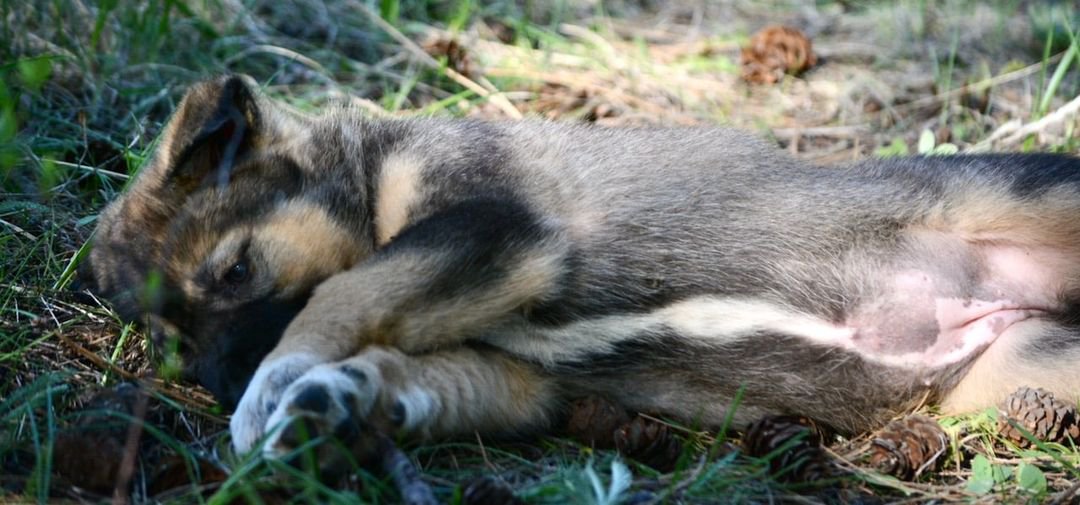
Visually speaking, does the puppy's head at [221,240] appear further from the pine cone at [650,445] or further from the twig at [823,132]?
the twig at [823,132]

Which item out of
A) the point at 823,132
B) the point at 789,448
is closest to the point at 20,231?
the point at 789,448

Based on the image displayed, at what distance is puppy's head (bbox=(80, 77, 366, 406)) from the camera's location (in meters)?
3.48

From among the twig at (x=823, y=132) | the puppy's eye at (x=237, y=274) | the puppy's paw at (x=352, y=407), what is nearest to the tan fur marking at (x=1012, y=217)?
the puppy's paw at (x=352, y=407)

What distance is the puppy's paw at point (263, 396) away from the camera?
3066 millimetres

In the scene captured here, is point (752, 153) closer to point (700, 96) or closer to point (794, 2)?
point (700, 96)

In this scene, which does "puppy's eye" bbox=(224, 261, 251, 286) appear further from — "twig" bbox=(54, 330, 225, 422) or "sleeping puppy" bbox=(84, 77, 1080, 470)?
"twig" bbox=(54, 330, 225, 422)

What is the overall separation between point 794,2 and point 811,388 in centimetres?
469

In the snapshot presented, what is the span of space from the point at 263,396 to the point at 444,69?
305 cm

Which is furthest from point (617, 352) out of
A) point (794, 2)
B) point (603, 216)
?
point (794, 2)

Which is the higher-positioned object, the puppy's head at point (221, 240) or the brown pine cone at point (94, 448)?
the puppy's head at point (221, 240)

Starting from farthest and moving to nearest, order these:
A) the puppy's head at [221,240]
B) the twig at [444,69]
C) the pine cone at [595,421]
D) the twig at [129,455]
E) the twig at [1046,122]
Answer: the twig at [444,69]
the twig at [1046,122]
the puppy's head at [221,240]
the pine cone at [595,421]
the twig at [129,455]

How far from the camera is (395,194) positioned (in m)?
3.76

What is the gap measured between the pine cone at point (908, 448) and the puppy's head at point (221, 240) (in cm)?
175

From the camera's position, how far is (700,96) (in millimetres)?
6105
